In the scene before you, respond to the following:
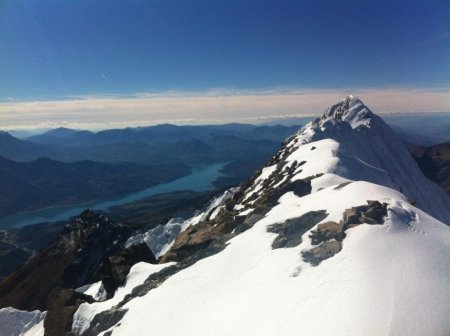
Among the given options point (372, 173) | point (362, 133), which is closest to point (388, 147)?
point (362, 133)

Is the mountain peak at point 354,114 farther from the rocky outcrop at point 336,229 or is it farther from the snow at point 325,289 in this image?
the snow at point 325,289

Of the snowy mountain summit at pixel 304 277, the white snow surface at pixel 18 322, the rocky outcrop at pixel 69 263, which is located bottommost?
the rocky outcrop at pixel 69 263

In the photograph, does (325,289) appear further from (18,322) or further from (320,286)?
(18,322)

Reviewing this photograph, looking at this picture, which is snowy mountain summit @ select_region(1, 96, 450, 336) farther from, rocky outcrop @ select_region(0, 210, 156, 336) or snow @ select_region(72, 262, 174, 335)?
rocky outcrop @ select_region(0, 210, 156, 336)

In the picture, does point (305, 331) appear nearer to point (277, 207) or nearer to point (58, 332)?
point (277, 207)

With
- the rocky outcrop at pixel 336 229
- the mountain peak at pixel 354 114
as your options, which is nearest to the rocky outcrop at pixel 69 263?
the rocky outcrop at pixel 336 229

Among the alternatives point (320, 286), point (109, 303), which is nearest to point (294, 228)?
point (320, 286)

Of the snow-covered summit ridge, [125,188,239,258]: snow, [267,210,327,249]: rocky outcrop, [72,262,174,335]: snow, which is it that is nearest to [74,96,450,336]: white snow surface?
[72,262,174,335]: snow
